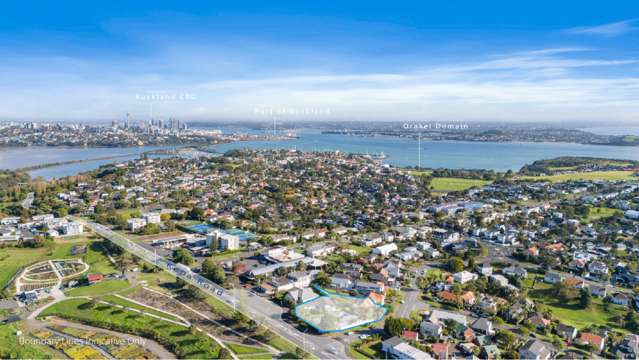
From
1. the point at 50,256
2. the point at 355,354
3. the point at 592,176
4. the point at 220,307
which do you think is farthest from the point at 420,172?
the point at 355,354

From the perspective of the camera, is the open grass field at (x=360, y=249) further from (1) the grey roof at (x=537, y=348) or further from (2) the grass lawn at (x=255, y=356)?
(2) the grass lawn at (x=255, y=356)

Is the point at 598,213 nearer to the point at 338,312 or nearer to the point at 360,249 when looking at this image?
the point at 360,249

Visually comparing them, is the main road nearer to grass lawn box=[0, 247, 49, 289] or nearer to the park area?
the park area

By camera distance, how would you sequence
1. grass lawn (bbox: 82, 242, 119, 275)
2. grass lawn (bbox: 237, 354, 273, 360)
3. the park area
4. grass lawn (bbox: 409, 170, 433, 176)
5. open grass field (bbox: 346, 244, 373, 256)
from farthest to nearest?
grass lawn (bbox: 409, 170, 433, 176) → open grass field (bbox: 346, 244, 373, 256) → grass lawn (bbox: 82, 242, 119, 275) → the park area → grass lawn (bbox: 237, 354, 273, 360)

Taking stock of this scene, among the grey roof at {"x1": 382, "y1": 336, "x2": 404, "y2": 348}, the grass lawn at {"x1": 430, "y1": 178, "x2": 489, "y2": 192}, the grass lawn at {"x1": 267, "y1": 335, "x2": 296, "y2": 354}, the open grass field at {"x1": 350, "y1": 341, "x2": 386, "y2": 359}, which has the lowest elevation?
the open grass field at {"x1": 350, "y1": 341, "x2": 386, "y2": 359}

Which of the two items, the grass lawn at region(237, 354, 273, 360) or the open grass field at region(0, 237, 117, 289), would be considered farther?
the open grass field at region(0, 237, 117, 289)

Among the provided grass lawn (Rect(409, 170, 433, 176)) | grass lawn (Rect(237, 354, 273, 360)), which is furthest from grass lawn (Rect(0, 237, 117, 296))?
grass lawn (Rect(409, 170, 433, 176))
